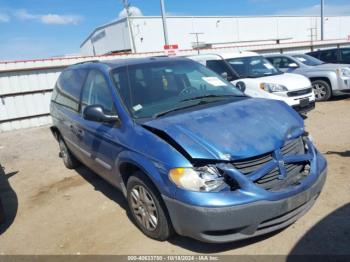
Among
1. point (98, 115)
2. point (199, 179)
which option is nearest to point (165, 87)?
point (98, 115)

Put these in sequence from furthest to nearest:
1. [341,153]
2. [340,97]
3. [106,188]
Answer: [340,97], [341,153], [106,188]

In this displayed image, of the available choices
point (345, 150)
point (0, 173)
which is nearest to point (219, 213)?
point (345, 150)

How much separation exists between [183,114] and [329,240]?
1811 millimetres

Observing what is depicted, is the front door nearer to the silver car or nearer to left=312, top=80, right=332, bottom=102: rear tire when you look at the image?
the silver car

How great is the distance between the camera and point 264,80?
8203mm

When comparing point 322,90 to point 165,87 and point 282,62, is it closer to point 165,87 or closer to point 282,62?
point 282,62

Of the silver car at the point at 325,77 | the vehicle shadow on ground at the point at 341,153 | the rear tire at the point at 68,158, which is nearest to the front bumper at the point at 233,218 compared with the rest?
the vehicle shadow on ground at the point at 341,153

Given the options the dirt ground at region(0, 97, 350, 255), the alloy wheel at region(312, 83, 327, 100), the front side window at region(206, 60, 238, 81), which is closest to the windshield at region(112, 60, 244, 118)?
the dirt ground at region(0, 97, 350, 255)

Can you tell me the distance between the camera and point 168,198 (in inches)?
119

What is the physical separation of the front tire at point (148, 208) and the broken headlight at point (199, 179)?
0.41m

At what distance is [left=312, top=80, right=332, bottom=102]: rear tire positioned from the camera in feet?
32.9

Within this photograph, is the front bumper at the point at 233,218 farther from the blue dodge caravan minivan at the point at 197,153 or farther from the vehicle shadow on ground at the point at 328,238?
→ the vehicle shadow on ground at the point at 328,238

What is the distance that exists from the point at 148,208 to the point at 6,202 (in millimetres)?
2987

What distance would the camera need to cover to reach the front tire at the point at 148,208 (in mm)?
3246
